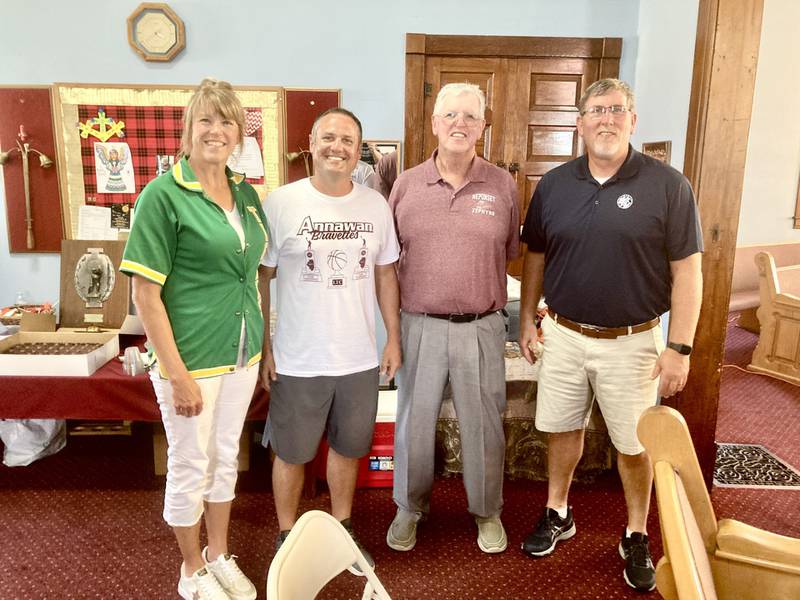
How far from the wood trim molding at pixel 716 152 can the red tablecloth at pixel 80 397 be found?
2261 mm

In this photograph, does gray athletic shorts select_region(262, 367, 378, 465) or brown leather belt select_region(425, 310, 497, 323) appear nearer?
gray athletic shorts select_region(262, 367, 378, 465)

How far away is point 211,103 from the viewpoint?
165 cm

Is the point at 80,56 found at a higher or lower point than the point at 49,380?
higher

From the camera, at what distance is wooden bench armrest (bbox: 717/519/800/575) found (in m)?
1.16

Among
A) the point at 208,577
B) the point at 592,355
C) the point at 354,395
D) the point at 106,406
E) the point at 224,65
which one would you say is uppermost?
the point at 224,65

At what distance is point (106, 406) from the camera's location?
235 centimetres

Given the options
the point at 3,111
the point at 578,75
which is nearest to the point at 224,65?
the point at 3,111

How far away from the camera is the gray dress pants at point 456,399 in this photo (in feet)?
6.96

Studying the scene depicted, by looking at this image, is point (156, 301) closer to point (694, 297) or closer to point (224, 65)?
point (694, 297)

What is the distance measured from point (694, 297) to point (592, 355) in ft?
1.18

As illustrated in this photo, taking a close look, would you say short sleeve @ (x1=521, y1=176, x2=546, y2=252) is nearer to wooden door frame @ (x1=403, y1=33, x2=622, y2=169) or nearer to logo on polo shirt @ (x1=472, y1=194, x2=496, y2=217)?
logo on polo shirt @ (x1=472, y1=194, x2=496, y2=217)

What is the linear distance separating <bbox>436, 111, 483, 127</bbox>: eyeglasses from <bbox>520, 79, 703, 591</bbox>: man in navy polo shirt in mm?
337

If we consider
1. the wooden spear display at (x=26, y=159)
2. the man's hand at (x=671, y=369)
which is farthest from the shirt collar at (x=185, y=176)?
the wooden spear display at (x=26, y=159)

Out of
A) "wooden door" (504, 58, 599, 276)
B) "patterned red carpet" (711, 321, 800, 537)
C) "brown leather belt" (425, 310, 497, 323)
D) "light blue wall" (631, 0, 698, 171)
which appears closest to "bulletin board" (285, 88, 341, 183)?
"wooden door" (504, 58, 599, 276)
